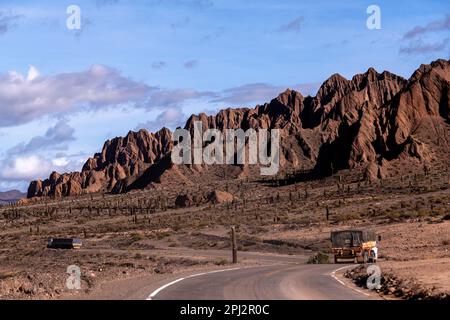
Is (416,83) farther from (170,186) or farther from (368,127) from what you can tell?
(170,186)

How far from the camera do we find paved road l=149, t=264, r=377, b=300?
744 inches

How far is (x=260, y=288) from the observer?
21609 millimetres

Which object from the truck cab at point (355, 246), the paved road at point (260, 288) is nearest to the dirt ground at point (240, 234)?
the truck cab at point (355, 246)

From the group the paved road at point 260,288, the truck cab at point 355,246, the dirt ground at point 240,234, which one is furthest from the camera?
the truck cab at point 355,246

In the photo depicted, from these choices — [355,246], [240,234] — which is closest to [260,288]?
[355,246]

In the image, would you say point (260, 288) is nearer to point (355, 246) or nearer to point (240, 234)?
point (355, 246)

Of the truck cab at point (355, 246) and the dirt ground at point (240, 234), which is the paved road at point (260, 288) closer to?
the dirt ground at point (240, 234)

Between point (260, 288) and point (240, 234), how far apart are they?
47.5m

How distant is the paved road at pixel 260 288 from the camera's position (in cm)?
1891

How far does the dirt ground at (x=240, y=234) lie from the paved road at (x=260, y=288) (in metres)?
2.67

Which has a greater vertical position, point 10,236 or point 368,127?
point 368,127

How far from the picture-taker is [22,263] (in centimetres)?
4994
